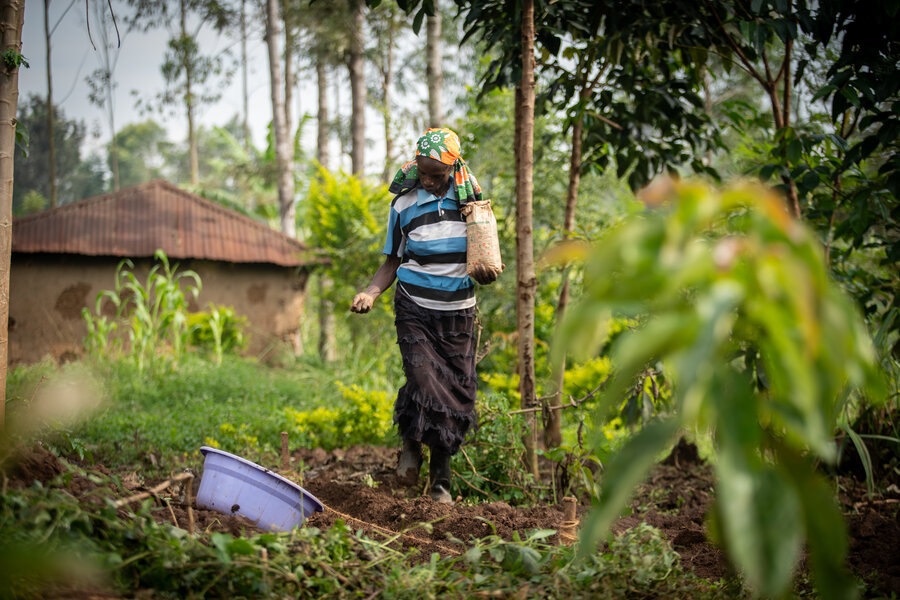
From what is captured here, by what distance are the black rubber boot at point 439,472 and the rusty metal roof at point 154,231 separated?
5787mm

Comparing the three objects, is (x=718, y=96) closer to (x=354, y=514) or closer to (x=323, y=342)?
(x=323, y=342)

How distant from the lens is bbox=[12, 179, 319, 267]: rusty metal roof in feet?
25.1

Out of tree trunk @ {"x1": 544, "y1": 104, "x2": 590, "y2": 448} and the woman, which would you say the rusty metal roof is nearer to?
tree trunk @ {"x1": 544, "y1": 104, "x2": 590, "y2": 448}

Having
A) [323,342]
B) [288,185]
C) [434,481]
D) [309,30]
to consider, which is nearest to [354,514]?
[434,481]

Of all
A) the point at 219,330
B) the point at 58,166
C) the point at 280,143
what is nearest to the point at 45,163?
the point at 58,166

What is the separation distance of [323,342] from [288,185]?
275 centimetres

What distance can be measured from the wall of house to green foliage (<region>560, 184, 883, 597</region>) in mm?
7686

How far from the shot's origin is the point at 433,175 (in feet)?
10.8

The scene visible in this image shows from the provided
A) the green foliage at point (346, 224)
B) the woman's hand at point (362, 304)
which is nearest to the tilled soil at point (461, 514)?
the woman's hand at point (362, 304)

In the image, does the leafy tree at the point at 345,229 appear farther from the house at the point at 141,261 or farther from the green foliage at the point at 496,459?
the green foliage at the point at 496,459

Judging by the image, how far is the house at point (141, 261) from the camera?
755 centimetres

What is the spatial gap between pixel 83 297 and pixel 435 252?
6.19 m

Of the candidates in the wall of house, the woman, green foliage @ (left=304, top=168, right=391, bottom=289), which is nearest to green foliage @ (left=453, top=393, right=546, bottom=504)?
the woman

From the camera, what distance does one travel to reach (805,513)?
979mm
